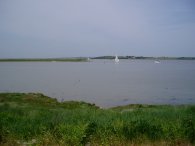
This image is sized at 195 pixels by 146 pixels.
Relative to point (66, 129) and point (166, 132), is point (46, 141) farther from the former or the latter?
point (166, 132)

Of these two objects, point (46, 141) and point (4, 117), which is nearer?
point (46, 141)

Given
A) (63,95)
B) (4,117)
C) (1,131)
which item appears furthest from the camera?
(63,95)

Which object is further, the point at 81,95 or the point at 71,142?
the point at 81,95

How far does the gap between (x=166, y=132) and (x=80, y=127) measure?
3.25 m

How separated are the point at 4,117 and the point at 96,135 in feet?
15.7

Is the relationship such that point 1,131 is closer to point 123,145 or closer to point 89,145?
point 89,145

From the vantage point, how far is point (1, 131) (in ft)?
37.8

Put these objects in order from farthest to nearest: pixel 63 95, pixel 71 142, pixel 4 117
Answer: pixel 63 95 < pixel 4 117 < pixel 71 142

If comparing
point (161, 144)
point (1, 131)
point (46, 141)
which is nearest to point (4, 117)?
point (1, 131)

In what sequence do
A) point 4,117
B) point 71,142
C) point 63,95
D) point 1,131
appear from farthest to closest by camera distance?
point 63,95
point 4,117
point 1,131
point 71,142

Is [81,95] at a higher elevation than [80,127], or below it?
below

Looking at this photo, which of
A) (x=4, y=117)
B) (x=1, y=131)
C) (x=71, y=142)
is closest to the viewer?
(x=71, y=142)

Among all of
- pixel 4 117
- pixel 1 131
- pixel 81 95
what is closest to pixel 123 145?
pixel 1 131

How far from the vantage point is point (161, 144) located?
1133 centimetres
